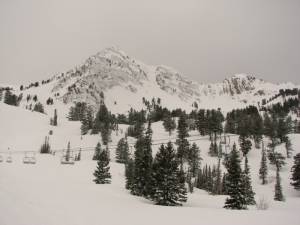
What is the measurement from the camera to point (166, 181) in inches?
1615

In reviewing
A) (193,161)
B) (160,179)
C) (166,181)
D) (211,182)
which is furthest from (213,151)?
(166,181)

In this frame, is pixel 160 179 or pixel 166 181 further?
pixel 160 179

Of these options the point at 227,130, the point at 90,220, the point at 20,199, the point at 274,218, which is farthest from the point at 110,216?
the point at 227,130

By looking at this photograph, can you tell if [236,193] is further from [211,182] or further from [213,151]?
[213,151]

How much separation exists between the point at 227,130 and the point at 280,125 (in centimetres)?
2889

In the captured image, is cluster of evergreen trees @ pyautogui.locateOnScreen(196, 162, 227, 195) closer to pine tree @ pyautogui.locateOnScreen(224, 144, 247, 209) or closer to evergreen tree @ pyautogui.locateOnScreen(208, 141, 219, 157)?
evergreen tree @ pyautogui.locateOnScreen(208, 141, 219, 157)

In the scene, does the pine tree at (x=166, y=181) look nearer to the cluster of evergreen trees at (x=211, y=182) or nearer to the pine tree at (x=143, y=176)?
the pine tree at (x=143, y=176)

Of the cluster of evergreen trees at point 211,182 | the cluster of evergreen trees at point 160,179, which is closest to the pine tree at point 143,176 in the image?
the cluster of evergreen trees at point 160,179

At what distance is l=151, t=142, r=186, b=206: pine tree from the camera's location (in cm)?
4000

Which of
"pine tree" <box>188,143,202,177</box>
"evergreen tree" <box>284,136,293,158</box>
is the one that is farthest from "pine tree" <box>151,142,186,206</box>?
"evergreen tree" <box>284,136,293,158</box>

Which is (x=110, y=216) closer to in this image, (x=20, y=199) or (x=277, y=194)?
(x=20, y=199)

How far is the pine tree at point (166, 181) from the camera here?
40000 mm

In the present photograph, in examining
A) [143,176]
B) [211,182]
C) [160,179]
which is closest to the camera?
[160,179]

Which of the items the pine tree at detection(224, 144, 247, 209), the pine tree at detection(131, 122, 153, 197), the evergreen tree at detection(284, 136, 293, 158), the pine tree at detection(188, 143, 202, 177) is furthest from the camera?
the evergreen tree at detection(284, 136, 293, 158)
